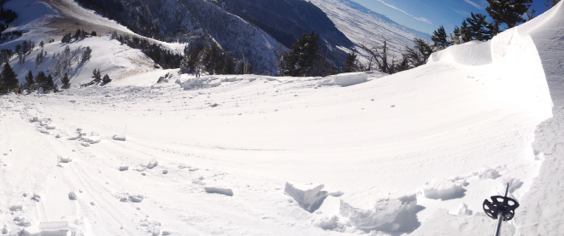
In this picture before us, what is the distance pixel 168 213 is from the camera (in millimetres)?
4258

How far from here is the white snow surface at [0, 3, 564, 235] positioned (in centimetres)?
362

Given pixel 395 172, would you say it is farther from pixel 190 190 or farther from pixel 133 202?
pixel 133 202

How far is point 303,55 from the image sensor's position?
110ft

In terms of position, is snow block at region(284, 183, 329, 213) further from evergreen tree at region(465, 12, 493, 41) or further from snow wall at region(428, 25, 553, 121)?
evergreen tree at region(465, 12, 493, 41)

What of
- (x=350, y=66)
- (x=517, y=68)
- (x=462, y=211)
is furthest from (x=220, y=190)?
(x=350, y=66)

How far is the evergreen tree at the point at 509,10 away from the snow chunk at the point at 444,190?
30406 mm

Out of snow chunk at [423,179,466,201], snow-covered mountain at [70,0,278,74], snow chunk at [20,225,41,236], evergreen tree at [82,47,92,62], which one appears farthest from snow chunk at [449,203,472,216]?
snow-covered mountain at [70,0,278,74]

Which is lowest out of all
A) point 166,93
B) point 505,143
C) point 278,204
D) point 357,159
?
point 166,93

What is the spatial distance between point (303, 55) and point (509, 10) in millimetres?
19577

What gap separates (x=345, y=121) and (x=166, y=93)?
13184 millimetres

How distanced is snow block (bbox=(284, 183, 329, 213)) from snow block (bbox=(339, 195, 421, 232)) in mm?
697

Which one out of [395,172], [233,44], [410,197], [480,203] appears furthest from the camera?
[233,44]

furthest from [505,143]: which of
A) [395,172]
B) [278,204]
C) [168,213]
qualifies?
[168,213]

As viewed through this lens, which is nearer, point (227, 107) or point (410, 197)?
point (410, 197)
